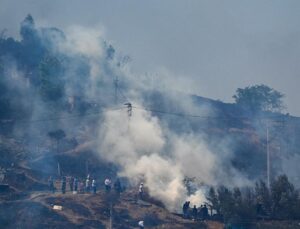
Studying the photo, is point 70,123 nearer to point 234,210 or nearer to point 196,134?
point 196,134

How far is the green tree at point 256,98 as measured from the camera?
77062 millimetres

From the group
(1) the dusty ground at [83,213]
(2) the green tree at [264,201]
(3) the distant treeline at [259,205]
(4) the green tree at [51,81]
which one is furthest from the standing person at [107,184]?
(4) the green tree at [51,81]

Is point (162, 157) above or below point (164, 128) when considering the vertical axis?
below

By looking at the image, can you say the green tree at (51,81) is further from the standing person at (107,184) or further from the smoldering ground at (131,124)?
the standing person at (107,184)

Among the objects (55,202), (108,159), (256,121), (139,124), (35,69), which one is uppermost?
(35,69)

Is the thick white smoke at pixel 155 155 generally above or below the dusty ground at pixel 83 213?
above

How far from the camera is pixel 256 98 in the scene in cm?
7700

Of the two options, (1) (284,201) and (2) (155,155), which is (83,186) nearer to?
(2) (155,155)

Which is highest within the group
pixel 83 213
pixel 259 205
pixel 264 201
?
pixel 264 201

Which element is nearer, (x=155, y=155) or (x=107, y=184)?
(x=107, y=184)

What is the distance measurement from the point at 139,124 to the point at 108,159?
23.1 ft

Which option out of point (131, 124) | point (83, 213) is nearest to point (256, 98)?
point (131, 124)

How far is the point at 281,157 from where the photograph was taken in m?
58.0

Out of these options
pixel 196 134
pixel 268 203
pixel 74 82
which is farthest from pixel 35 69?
pixel 268 203
